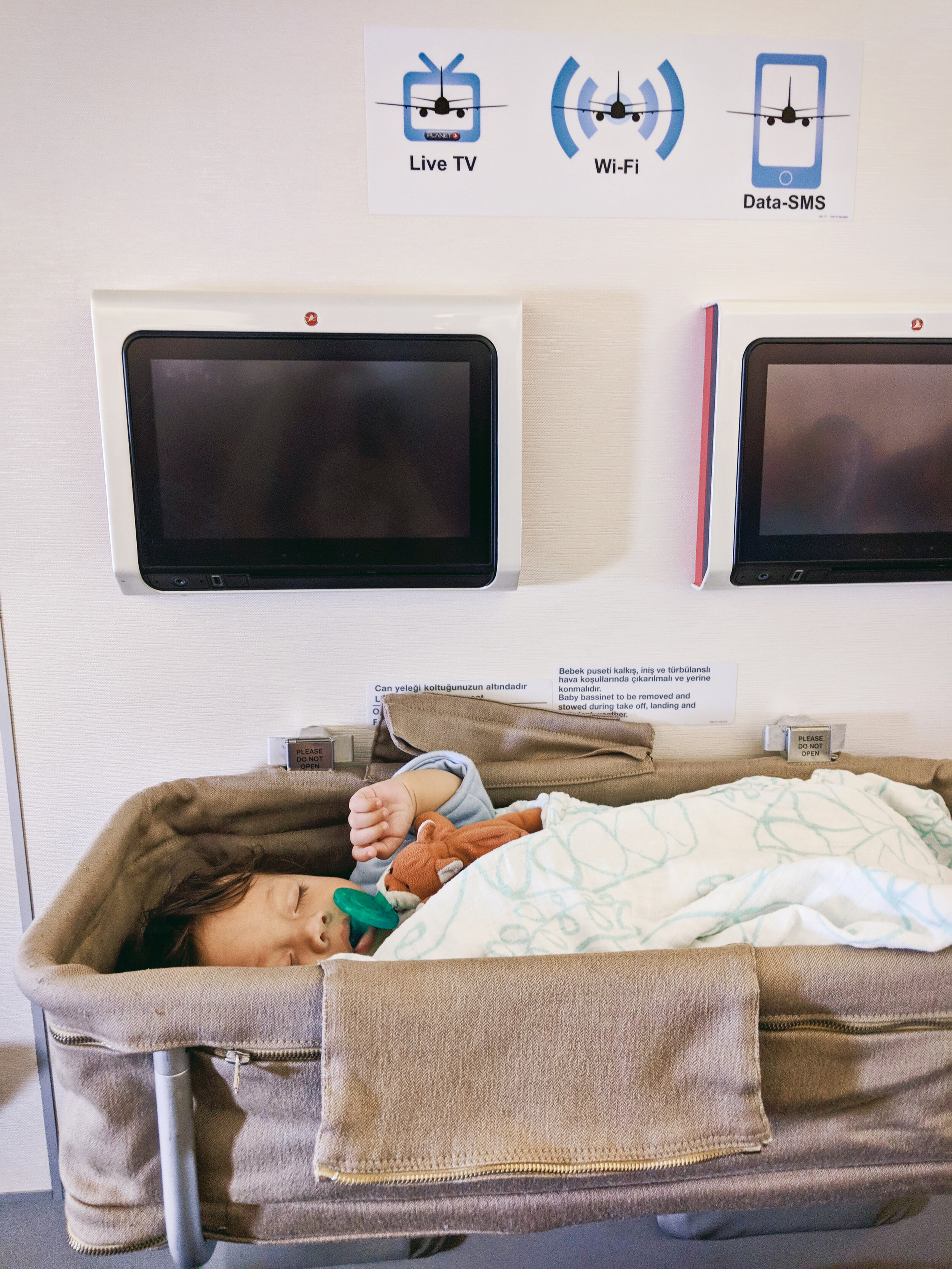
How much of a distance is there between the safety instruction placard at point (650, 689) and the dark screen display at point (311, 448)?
0.28m

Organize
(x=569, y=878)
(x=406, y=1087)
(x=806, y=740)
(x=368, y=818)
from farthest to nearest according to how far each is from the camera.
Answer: (x=806, y=740), (x=368, y=818), (x=569, y=878), (x=406, y=1087)

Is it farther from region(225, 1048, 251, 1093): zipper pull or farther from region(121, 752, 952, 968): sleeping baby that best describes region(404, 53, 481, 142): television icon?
region(225, 1048, 251, 1093): zipper pull

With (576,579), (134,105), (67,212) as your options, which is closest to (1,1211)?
(576,579)

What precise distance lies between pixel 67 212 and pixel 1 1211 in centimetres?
133

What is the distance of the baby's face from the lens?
0.90 metres

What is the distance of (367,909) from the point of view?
0.88m

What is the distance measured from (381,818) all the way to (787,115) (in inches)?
37.4

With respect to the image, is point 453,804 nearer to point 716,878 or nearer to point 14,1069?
point 716,878

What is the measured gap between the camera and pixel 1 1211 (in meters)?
1.15

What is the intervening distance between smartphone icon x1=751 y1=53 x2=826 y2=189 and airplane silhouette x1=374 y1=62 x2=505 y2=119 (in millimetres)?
303

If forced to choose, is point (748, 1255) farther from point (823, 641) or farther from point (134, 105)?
point (134, 105)

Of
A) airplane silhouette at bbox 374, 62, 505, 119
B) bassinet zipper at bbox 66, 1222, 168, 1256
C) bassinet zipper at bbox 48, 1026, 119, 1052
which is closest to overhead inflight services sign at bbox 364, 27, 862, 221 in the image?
airplane silhouette at bbox 374, 62, 505, 119

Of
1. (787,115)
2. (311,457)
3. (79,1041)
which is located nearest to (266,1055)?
(79,1041)

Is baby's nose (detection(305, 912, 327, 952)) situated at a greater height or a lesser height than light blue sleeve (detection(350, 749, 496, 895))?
lesser
